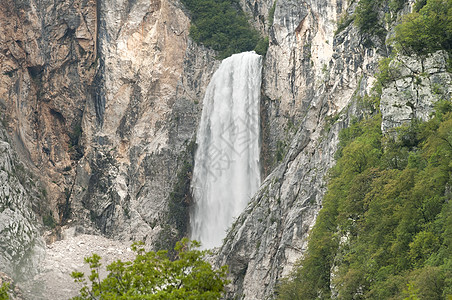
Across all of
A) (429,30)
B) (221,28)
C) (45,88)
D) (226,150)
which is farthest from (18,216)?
(429,30)

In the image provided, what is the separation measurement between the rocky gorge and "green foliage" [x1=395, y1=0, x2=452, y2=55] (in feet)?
59.4

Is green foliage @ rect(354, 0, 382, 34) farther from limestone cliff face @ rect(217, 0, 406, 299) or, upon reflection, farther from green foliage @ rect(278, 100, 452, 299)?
green foliage @ rect(278, 100, 452, 299)

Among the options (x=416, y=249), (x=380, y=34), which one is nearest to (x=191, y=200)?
(x=380, y=34)

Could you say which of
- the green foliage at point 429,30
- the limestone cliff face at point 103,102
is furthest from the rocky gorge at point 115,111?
the green foliage at point 429,30

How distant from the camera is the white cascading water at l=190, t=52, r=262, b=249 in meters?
86.8

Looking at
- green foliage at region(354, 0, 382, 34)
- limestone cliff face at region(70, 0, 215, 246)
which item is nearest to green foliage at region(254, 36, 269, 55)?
limestone cliff face at region(70, 0, 215, 246)

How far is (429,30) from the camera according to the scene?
55.1 metres

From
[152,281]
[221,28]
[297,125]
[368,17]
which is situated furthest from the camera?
[221,28]

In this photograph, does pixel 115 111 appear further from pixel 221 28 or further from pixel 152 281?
pixel 152 281

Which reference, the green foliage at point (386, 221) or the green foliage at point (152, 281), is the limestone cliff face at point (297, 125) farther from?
the green foliage at point (152, 281)

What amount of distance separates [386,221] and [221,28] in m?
57.4

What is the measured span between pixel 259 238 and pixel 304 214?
765cm

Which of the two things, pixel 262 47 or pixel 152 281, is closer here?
pixel 152 281

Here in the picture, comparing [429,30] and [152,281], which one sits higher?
[429,30]
